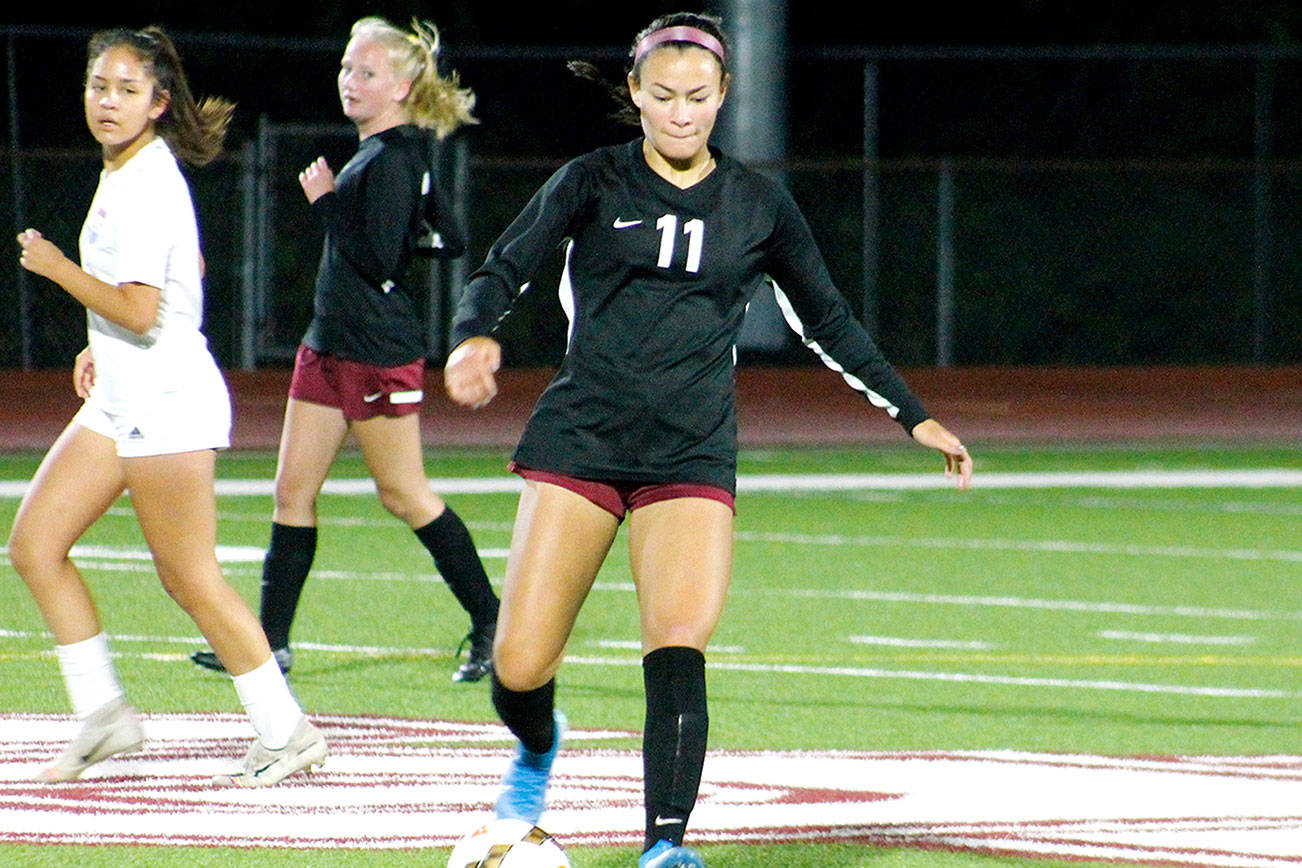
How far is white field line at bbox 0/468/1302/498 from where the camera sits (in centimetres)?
1552

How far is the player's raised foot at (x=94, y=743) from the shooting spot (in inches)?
241

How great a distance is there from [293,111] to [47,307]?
514 centimetres

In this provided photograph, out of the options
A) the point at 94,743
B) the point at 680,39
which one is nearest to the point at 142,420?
the point at 94,743

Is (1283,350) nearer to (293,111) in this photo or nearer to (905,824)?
(293,111)

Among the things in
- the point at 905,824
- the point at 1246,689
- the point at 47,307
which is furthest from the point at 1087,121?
the point at 905,824

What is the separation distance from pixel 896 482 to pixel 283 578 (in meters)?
9.29

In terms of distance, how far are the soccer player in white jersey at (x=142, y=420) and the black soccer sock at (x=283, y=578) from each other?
1552 millimetres

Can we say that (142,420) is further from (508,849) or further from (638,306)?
(508,849)

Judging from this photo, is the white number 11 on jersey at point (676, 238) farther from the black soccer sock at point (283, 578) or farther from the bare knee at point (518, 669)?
the black soccer sock at point (283, 578)

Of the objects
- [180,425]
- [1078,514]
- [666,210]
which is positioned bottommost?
[1078,514]

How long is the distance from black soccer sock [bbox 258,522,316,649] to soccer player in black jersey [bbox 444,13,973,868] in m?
2.73

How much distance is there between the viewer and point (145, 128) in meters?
5.93

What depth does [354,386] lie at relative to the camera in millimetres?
7773

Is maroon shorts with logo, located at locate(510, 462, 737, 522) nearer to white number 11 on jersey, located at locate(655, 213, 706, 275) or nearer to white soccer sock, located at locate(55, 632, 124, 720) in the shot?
white number 11 on jersey, located at locate(655, 213, 706, 275)
